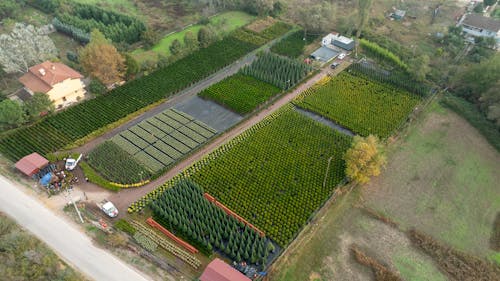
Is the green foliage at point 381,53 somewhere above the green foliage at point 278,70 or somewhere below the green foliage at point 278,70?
above

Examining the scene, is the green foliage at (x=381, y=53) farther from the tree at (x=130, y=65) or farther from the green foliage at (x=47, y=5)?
the green foliage at (x=47, y=5)

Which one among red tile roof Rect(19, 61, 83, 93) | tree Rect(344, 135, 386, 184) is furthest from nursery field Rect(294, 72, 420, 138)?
red tile roof Rect(19, 61, 83, 93)

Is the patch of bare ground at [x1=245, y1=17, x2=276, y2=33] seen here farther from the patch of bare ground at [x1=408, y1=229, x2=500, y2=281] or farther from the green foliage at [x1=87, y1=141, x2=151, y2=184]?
the patch of bare ground at [x1=408, y1=229, x2=500, y2=281]

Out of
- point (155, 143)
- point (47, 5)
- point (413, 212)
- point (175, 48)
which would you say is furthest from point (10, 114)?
point (413, 212)

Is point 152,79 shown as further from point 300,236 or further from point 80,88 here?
point 300,236

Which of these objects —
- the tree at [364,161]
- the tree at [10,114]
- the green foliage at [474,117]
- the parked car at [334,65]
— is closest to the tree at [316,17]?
the parked car at [334,65]
